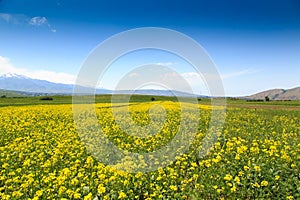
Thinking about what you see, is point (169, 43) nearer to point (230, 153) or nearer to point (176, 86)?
point (176, 86)

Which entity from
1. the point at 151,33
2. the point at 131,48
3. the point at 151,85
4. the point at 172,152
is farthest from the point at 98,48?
the point at 172,152

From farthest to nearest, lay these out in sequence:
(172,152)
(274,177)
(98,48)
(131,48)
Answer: (172,152), (131,48), (98,48), (274,177)

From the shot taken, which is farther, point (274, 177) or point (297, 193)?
point (274, 177)

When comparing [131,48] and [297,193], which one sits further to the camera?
A: [131,48]

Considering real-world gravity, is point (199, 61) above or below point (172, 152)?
above

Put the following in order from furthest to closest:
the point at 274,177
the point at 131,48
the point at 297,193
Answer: the point at 131,48
the point at 274,177
the point at 297,193

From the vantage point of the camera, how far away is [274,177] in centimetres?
647

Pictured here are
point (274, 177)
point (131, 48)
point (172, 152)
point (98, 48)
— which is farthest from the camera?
point (172, 152)

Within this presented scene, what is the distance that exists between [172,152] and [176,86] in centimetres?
218

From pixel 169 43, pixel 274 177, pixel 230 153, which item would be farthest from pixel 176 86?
pixel 274 177

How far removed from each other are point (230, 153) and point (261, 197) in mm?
2728

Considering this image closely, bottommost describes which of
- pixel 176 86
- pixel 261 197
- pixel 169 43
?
pixel 261 197

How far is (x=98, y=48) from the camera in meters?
7.57

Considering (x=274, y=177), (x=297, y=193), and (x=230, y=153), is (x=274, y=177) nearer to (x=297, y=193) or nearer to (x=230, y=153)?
(x=297, y=193)
